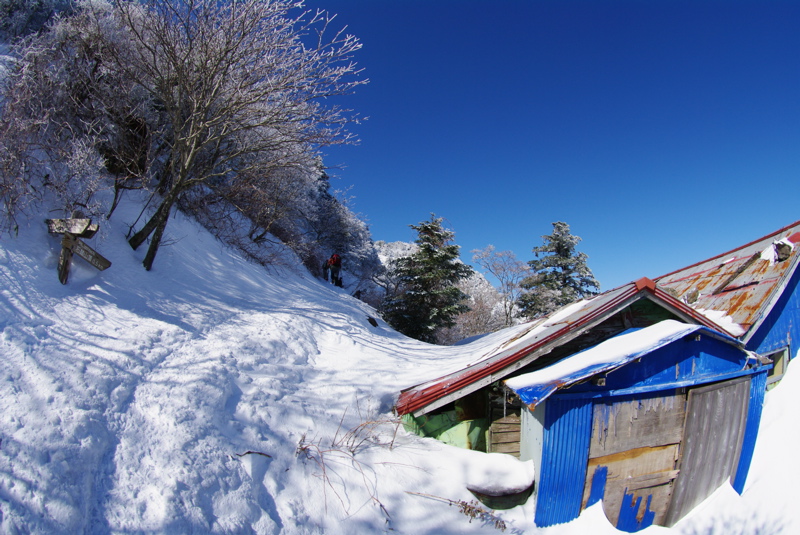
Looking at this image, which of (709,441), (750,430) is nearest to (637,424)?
(709,441)

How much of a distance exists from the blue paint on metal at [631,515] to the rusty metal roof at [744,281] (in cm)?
553

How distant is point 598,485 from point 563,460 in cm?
77

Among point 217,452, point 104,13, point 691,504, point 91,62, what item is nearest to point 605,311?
point 691,504

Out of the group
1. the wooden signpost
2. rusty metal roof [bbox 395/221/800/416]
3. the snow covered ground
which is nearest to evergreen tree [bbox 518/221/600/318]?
rusty metal roof [bbox 395/221/800/416]

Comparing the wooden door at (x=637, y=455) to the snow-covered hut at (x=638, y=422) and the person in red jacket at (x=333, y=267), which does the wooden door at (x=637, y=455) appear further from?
the person in red jacket at (x=333, y=267)

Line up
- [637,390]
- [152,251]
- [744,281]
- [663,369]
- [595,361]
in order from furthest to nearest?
1. [744,281]
2. [152,251]
3. [663,369]
4. [637,390]
5. [595,361]

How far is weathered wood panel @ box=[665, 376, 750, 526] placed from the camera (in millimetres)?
5172

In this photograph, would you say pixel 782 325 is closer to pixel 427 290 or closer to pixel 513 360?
pixel 513 360

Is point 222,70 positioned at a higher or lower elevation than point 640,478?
higher

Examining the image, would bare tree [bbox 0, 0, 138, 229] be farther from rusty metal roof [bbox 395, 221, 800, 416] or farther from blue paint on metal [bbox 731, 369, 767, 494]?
blue paint on metal [bbox 731, 369, 767, 494]

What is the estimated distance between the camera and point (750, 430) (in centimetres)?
596

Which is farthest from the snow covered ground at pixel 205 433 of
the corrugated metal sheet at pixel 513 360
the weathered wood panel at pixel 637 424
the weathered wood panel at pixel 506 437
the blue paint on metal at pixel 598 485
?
the weathered wood panel at pixel 637 424

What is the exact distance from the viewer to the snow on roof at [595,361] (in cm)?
419

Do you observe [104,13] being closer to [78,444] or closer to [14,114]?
[14,114]
